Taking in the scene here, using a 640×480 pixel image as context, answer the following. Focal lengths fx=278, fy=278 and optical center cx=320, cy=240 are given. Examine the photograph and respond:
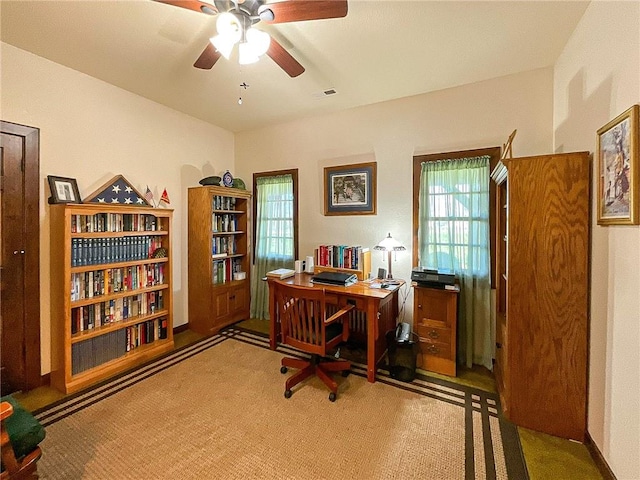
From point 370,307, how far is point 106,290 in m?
2.44

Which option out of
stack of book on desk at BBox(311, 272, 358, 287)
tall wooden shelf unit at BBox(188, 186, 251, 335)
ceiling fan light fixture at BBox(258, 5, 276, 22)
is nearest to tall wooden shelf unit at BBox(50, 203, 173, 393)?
tall wooden shelf unit at BBox(188, 186, 251, 335)

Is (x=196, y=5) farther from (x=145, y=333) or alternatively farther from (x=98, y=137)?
(x=145, y=333)

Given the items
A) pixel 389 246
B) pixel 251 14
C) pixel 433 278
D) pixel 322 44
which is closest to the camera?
pixel 251 14

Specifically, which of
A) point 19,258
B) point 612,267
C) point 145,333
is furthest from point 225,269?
point 612,267

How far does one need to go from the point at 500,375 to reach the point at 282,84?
10.6 ft

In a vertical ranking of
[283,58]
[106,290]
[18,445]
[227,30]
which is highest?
[283,58]

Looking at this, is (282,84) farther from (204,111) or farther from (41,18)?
(41,18)

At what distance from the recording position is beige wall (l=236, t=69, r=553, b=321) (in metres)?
2.52

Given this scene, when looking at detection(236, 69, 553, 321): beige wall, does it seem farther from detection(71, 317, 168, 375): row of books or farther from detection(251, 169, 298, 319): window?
detection(71, 317, 168, 375): row of books

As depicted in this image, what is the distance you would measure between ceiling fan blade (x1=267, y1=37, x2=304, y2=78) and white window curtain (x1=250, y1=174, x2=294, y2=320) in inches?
70.5

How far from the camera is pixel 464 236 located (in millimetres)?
2723

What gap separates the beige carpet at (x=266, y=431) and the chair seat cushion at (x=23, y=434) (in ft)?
1.36

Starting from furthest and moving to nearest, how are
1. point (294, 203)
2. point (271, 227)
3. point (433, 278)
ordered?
point (271, 227) → point (294, 203) → point (433, 278)

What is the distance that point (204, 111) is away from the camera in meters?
3.43
